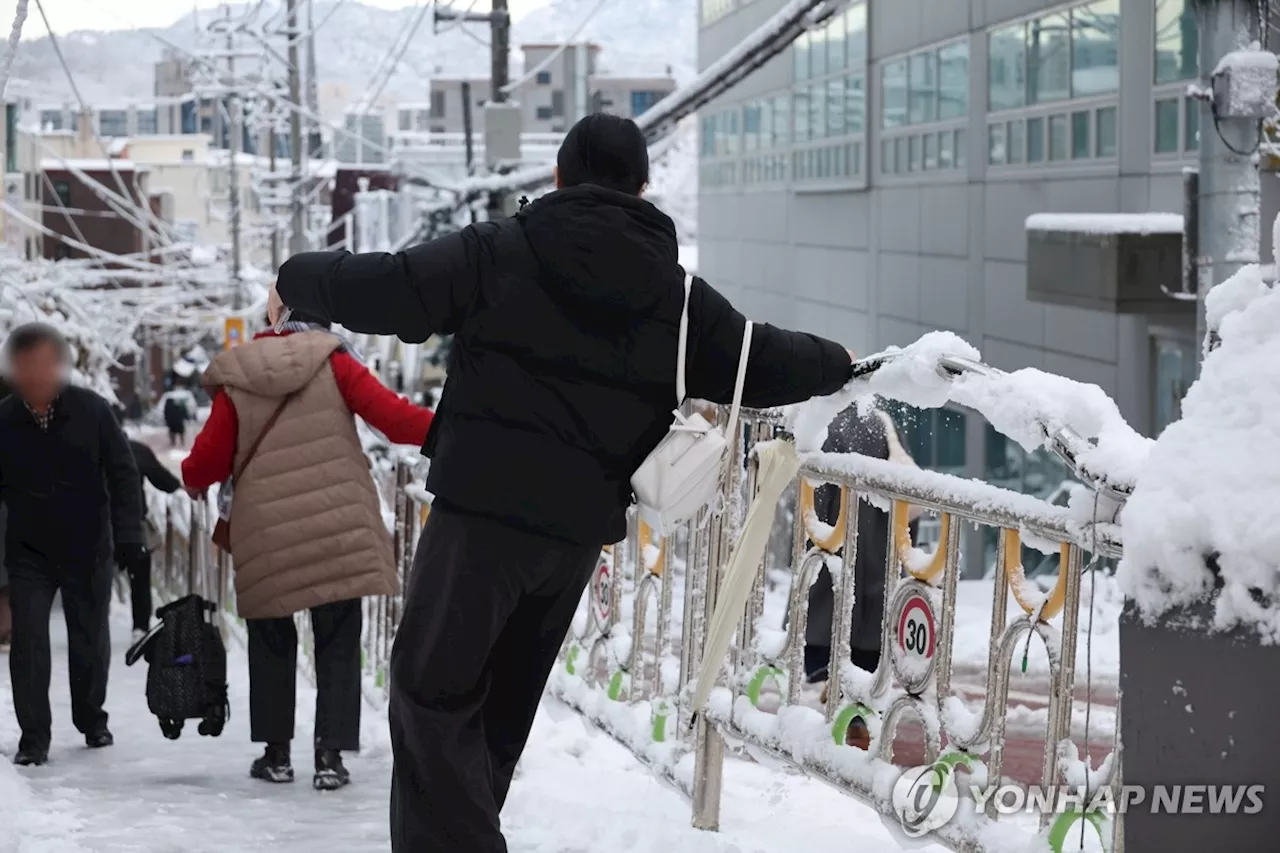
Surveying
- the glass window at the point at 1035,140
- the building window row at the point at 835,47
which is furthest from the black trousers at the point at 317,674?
the building window row at the point at 835,47

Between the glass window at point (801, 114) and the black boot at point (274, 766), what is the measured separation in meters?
25.9

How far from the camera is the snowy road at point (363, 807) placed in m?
4.78

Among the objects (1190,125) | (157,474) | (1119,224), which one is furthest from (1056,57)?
(157,474)

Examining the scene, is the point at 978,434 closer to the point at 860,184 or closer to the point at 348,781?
the point at 860,184

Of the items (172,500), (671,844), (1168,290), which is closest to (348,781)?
(671,844)

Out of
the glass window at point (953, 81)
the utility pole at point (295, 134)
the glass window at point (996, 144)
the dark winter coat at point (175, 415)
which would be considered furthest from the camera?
the dark winter coat at point (175, 415)

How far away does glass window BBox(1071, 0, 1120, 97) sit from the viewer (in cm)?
1838

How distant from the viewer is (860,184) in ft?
89.7

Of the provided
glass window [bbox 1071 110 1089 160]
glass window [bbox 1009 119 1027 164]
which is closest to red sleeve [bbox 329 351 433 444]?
glass window [bbox 1071 110 1089 160]

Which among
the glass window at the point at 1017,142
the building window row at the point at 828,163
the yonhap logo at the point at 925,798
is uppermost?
the building window row at the point at 828,163

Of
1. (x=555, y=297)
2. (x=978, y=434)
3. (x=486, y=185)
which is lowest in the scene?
(x=978, y=434)

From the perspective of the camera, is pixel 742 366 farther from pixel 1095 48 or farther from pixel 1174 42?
pixel 1095 48

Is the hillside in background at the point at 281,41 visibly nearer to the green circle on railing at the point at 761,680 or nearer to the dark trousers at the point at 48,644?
the dark trousers at the point at 48,644

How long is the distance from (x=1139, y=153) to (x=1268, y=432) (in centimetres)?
1554
